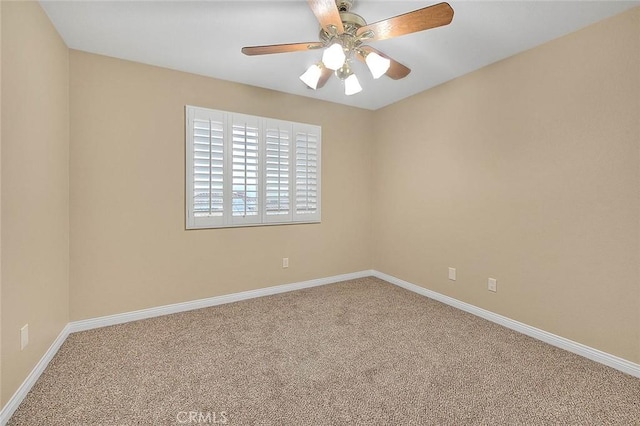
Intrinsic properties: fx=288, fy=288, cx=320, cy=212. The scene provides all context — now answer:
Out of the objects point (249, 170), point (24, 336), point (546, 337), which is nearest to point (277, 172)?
point (249, 170)

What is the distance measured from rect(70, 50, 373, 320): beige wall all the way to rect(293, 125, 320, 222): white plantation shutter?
8.2 inches

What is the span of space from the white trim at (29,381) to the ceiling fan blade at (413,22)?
283 cm

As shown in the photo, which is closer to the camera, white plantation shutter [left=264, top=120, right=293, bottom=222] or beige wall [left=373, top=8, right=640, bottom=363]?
beige wall [left=373, top=8, right=640, bottom=363]

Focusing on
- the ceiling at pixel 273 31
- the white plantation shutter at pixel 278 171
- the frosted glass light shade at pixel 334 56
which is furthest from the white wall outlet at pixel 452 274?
the frosted glass light shade at pixel 334 56

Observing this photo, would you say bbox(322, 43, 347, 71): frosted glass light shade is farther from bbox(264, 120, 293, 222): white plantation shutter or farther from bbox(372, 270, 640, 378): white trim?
bbox(372, 270, 640, 378): white trim

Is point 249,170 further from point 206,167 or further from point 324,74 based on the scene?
point 324,74

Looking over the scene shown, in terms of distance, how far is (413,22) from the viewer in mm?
1531

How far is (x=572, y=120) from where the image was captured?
217 cm

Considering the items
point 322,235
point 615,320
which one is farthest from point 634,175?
point 322,235

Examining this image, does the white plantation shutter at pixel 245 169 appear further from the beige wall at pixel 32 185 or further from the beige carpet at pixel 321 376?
the beige wall at pixel 32 185

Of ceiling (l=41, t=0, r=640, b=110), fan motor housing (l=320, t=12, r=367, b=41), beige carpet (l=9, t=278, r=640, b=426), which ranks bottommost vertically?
beige carpet (l=9, t=278, r=640, b=426)

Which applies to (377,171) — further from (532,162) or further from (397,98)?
(532,162)

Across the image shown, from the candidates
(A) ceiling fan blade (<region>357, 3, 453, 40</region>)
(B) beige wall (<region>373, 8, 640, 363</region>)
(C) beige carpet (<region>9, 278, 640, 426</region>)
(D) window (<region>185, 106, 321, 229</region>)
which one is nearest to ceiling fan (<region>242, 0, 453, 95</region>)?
(A) ceiling fan blade (<region>357, 3, 453, 40</region>)

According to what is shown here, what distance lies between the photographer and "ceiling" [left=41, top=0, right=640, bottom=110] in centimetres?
189
